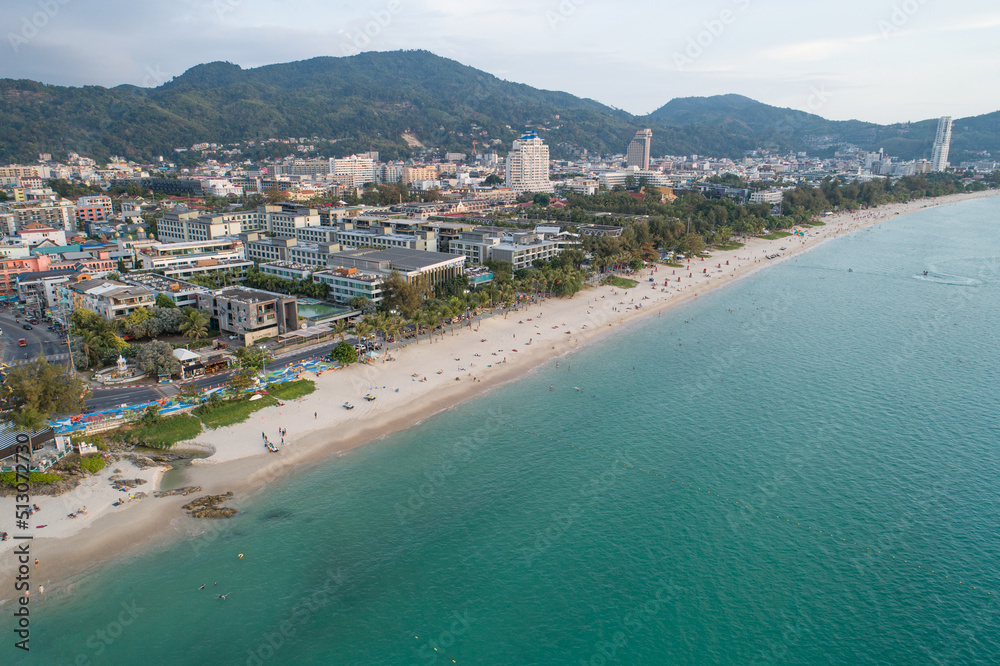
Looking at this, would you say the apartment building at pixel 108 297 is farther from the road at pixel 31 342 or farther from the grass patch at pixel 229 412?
the grass patch at pixel 229 412

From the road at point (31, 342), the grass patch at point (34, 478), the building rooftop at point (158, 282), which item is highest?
the building rooftop at point (158, 282)

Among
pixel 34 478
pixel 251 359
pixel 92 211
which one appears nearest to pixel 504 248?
pixel 251 359

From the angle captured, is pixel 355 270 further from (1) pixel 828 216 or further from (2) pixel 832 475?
(1) pixel 828 216

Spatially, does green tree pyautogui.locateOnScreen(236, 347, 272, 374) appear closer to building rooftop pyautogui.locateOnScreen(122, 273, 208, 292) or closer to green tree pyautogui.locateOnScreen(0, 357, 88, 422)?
green tree pyautogui.locateOnScreen(0, 357, 88, 422)

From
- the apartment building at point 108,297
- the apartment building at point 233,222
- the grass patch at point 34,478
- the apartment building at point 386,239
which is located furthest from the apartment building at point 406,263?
the grass patch at point 34,478

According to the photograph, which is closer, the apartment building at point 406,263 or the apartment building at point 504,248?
the apartment building at point 406,263

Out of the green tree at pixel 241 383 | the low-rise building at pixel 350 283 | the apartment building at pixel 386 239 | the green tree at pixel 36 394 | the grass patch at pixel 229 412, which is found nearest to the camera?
the green tree at pixel 36 394
